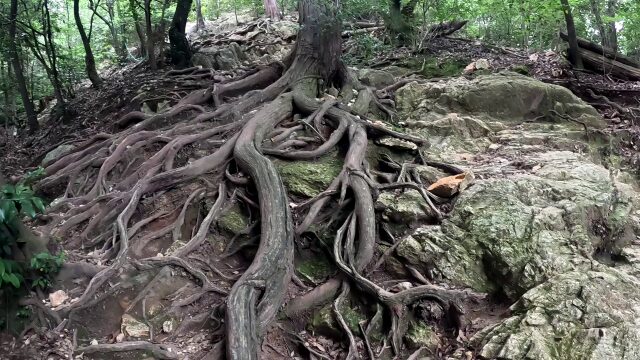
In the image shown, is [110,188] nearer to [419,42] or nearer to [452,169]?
[452,169]

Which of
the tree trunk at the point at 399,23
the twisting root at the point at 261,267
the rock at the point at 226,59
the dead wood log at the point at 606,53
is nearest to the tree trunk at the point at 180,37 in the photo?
the rock at the point at 226,59

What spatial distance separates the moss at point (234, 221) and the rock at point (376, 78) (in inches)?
149

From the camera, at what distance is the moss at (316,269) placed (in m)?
4.75

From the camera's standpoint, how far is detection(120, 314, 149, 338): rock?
13.2ft

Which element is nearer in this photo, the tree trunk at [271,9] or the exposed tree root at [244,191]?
the exposed tree root at [244,191]

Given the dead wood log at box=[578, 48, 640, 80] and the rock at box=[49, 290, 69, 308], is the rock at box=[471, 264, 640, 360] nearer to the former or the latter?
the rock at box=[49, 290, 69, 308]

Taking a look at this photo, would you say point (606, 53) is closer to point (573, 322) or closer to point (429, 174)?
point (429, 174)

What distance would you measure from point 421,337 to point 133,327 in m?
2.45

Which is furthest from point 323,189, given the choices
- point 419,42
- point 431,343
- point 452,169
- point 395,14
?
point 395,14

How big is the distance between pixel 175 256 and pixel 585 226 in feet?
13.0

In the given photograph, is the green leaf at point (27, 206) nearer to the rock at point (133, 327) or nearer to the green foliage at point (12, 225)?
the green foliage at point (12, 225)

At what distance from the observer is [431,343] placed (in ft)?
13.2

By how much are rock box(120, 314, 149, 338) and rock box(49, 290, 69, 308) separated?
0.50m

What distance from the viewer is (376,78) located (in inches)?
322
